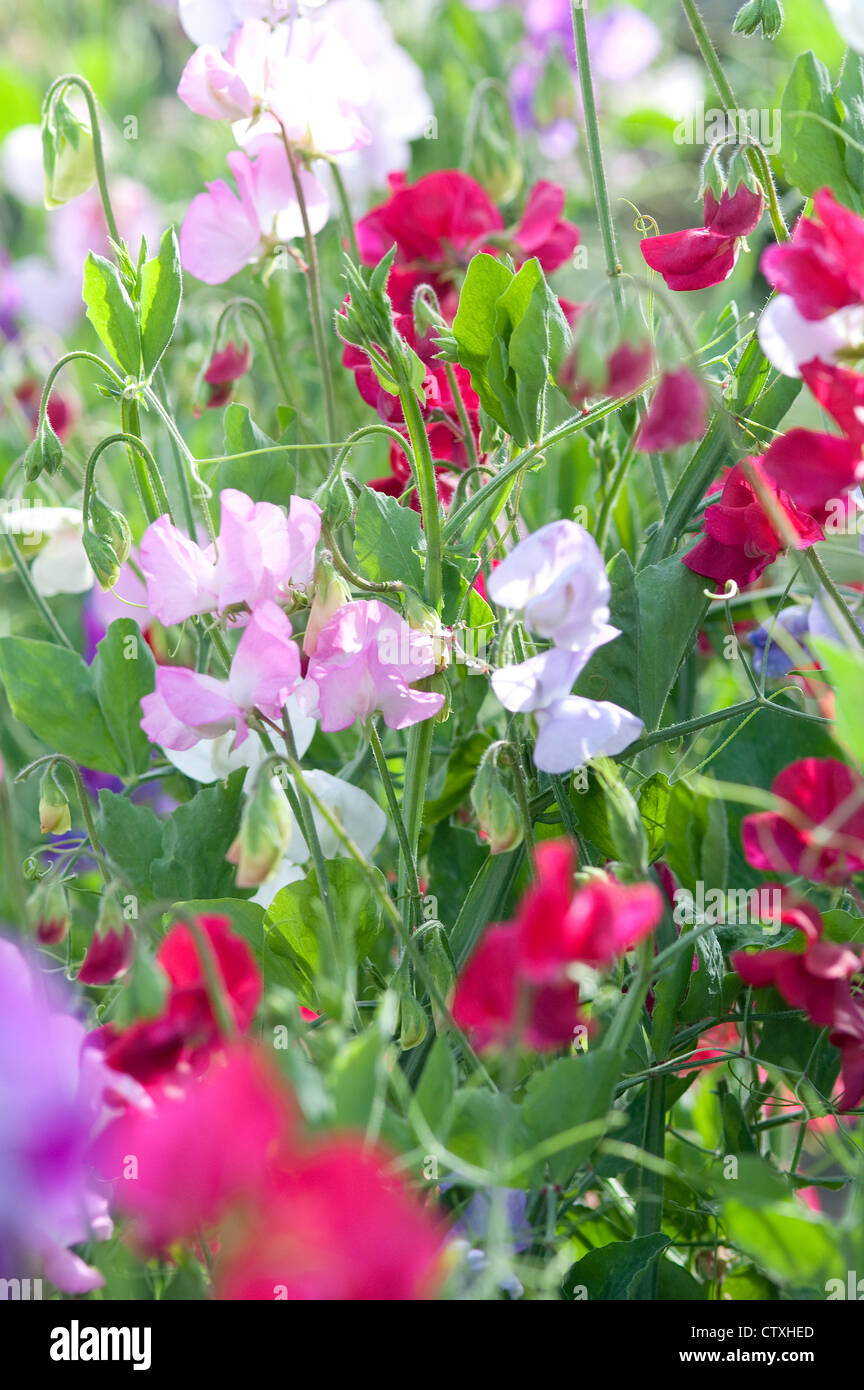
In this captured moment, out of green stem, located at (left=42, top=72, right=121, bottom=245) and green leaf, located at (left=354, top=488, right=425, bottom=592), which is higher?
green stem, located at (left=42, top=72, right=121, bottom=245)

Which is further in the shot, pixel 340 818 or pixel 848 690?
pixel 340 818

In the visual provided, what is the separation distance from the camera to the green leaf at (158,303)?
1.95 feet

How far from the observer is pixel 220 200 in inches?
27.5

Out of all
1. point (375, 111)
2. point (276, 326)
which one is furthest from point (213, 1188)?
point (375, 111)

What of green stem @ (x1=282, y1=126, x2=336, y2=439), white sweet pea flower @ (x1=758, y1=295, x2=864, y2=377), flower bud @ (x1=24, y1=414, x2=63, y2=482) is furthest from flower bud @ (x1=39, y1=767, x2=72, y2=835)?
white sweet pea flower @ (x1=758, y1=295, x2=864, y2=377)

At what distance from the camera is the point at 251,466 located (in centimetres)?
66

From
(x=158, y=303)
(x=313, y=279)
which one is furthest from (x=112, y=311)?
(x=313, y=279)

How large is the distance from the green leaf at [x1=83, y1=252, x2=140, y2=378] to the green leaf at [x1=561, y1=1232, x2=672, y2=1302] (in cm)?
41

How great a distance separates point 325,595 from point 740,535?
0.57 ft

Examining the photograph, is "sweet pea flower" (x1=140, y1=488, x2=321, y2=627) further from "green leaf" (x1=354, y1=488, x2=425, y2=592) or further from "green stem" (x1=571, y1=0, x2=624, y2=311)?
"green stem" (x1=571, y1=0, x2=624, y2=311)

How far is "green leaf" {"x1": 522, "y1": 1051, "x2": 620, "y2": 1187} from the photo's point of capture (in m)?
0.44

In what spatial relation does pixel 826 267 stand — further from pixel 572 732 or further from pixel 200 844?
pixel 200 844

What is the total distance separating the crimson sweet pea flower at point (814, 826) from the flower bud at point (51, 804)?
11.8 inches

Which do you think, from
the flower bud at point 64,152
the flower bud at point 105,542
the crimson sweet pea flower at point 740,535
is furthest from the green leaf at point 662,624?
the flower bud at point 64,152
